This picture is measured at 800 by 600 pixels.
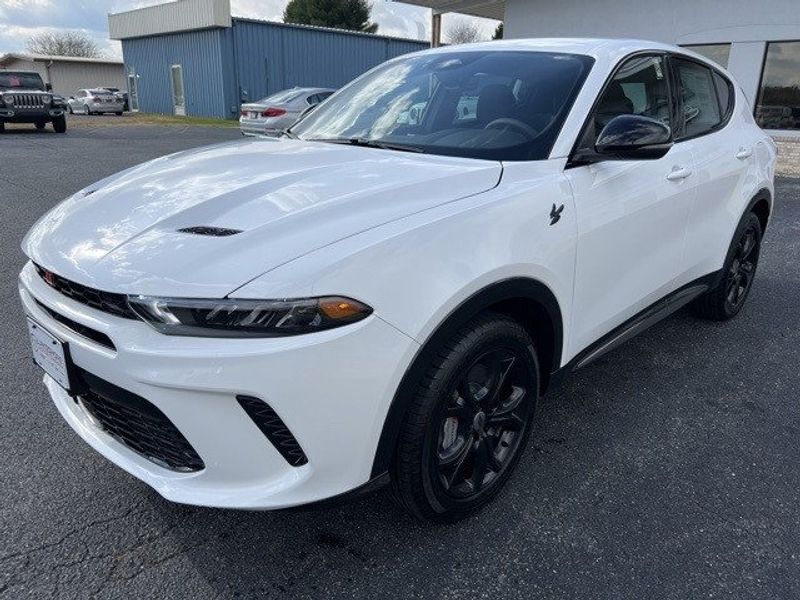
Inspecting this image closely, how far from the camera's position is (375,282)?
174 centimetres

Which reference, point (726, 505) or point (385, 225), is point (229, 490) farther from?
point (726, 505)

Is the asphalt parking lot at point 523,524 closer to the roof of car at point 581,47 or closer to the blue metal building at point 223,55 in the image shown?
Result: the roof of car at point 581,47

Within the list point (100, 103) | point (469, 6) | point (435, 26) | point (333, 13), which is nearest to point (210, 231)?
point (469, 6)

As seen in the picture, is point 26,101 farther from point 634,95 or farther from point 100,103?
point 634,95

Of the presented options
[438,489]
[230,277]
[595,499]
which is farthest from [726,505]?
[230,277]

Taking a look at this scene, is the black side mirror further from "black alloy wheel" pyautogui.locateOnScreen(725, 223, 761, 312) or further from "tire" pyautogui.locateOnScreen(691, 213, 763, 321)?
"black alloy wheel" pyautogui.locateOnScreen(725, 223, 761, 312)

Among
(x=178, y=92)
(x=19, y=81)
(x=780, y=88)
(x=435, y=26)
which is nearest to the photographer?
(x=780, y=88)

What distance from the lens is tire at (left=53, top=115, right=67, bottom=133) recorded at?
19250 mm

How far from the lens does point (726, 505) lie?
243 cm

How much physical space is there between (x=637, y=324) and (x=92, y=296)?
242 centimetres

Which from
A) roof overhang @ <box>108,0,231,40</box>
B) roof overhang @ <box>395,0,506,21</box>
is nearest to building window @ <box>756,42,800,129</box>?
roof overhang @ <box>395,0,506,21</box>

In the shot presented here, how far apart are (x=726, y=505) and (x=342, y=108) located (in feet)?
8.60

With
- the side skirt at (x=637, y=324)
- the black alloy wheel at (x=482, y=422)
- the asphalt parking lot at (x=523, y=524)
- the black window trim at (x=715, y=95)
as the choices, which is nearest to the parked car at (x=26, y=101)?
the asphalt parking lot at (x=523, y=524)

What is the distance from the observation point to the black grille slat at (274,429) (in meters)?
1.68
